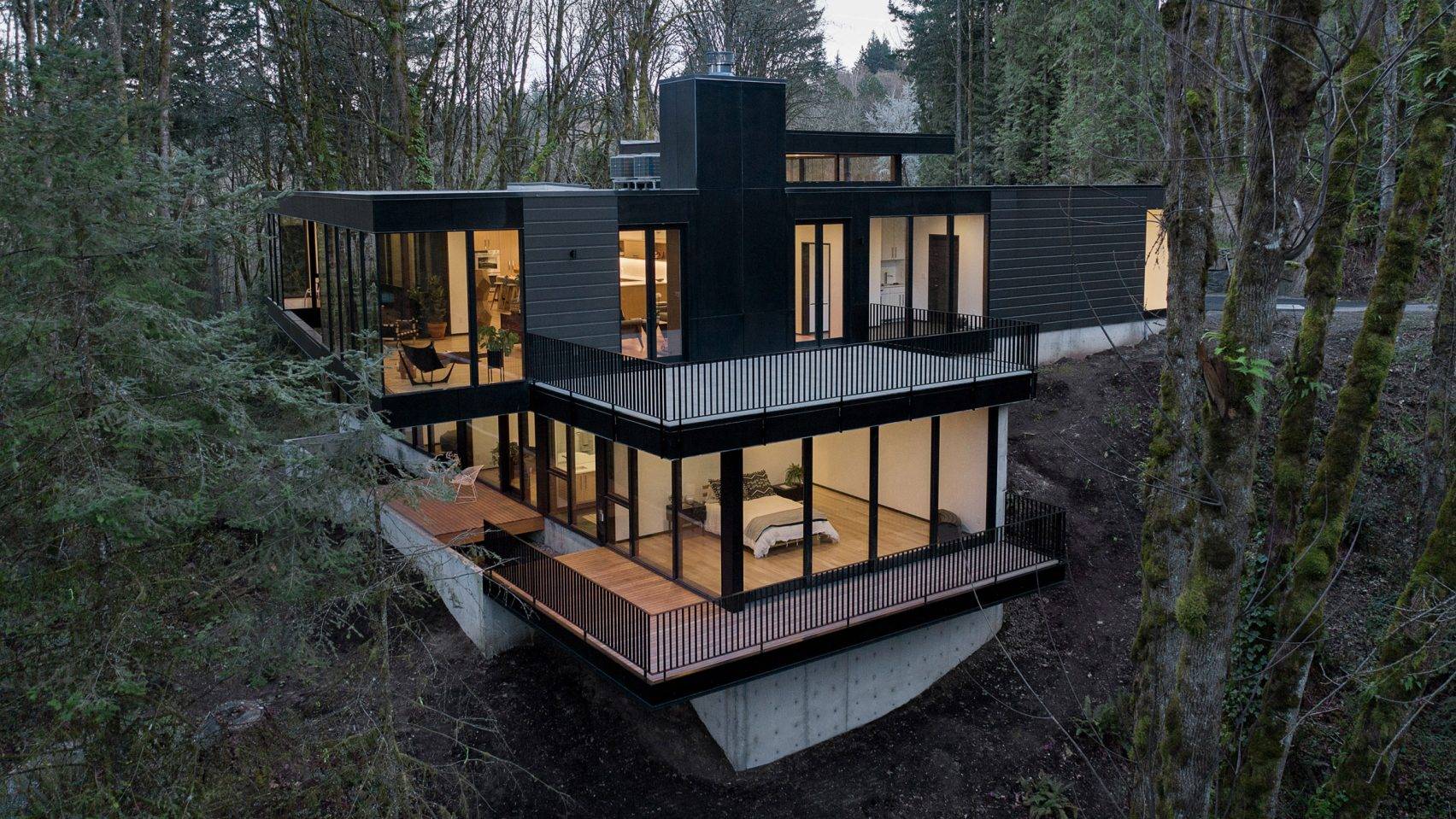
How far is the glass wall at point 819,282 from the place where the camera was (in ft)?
64.8

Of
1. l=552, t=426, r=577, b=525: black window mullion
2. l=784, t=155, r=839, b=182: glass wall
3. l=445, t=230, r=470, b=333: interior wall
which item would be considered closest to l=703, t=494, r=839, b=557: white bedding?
l=552, t=426, r=577, b=525: black window mullion

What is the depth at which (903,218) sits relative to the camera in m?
21.4

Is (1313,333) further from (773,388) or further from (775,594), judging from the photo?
(775,594)

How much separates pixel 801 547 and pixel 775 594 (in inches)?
42.6

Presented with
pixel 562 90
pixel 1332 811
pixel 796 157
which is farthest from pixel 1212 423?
pixel 562 90

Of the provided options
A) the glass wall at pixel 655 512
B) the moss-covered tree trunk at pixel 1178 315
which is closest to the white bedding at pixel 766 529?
the glass wall at pixel 655 512

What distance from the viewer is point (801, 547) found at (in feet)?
50.3

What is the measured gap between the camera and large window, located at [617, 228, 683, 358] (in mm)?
17859

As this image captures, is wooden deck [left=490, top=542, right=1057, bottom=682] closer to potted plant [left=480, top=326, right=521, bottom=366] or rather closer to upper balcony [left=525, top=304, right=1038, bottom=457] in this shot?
Result: upper balcony [left=525, top=304, right=1038, bottom=457]

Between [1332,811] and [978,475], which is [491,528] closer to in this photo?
[978,475]

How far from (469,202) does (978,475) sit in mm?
8633

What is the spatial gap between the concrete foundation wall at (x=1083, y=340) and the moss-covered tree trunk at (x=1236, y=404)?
17.3 meters

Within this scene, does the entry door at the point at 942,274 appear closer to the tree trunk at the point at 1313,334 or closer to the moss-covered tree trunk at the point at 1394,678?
the tree trunk at the point at 1313,334

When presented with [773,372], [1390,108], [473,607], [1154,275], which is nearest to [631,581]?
[473,607]
